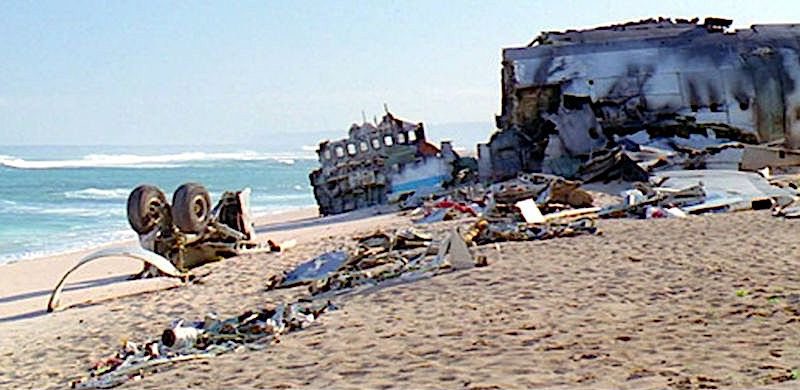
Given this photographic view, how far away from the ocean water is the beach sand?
1322 cm

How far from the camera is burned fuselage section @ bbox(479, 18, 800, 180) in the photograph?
25.4 metres

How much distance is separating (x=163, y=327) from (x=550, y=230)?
601cm

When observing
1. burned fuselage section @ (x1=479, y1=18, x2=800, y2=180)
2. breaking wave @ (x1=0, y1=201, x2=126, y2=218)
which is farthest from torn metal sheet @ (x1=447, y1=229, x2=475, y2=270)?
breaking wave @ (x1=0, y1=201, x2=126, y2=218)

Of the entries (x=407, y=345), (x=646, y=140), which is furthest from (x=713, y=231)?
(x=646, y=140)

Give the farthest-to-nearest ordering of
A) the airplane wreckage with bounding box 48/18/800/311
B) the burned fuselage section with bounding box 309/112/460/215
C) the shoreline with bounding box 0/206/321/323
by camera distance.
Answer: the burned fuselage section with bounding box 309/112/460/215
the airplane wreckage with bounding box 48/18/800/311
the shoreline with bounding box 0/206/321/323

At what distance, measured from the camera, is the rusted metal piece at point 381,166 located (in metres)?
26.9

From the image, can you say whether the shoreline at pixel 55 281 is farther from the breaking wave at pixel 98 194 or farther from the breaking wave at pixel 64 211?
the breaking wave at pixel 98 194

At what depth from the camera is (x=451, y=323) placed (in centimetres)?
797

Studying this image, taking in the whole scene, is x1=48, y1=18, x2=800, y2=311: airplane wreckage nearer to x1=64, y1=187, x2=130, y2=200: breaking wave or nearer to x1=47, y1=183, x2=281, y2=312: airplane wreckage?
x1=47, y1=183, x2=281, y2=312: airplane wreckage

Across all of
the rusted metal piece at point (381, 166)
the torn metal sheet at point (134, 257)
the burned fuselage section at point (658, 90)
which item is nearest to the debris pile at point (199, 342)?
the torn metal sheet at point (134, 257)

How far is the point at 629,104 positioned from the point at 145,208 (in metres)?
14.2

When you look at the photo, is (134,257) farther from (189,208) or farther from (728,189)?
(728,189)

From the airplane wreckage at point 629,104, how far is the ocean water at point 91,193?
8297 millimetres

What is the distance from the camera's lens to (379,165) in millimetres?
27000
